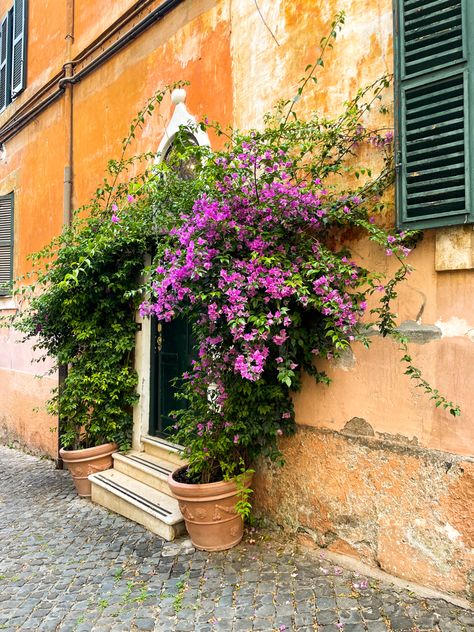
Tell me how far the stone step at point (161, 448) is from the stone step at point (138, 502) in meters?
0.36

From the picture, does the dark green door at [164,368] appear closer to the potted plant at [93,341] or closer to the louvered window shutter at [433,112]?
the potted plant at [93,341]

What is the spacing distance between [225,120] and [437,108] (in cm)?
205

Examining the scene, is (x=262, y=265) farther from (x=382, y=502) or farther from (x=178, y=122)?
(x=178, y=122)

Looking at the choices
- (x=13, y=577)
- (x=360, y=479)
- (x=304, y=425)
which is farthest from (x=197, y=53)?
(x=13, y=577)

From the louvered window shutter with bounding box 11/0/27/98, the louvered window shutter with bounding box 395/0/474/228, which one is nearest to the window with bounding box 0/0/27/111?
the louvered window shutter with bounding box 11/0/27/98

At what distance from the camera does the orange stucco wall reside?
110 inches

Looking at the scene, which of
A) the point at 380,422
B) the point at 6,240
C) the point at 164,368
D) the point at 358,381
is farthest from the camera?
the point at 6,240

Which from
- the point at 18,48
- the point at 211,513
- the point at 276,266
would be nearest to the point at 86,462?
the point at 211,513

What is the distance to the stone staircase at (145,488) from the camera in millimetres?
3979

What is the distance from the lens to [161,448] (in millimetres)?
4965

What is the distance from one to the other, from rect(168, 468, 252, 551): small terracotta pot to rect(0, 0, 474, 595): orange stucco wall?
0.35m

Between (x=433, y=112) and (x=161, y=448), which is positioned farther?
(x=161, y=448)

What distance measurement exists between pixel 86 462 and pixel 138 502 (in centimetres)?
104

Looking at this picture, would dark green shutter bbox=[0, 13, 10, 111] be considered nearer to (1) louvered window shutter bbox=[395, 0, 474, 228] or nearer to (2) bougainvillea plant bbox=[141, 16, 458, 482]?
(2) bougainvillea plant bbox=[141, 16, 458, 482]
